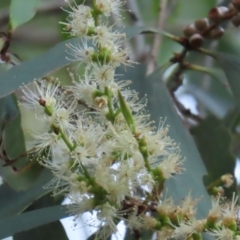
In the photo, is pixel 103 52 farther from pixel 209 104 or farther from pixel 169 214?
pixel 209 104

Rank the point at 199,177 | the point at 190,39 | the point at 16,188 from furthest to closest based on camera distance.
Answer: the point at 190,39 < the point at 199,177 < the point at 16,188

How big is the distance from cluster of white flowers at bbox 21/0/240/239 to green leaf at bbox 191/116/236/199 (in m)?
0.40

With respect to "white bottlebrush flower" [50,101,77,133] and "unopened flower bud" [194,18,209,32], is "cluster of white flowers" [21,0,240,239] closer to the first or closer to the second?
"white bottlebrush flower" [50,101,77,133]

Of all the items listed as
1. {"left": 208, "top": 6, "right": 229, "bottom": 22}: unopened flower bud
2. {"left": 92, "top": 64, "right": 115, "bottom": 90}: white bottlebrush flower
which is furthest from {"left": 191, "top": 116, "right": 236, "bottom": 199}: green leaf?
{"left": 92, "top": 64, "right": 115, "bottom": 90}: white bottlebrush flower

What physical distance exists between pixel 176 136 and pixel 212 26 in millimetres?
306

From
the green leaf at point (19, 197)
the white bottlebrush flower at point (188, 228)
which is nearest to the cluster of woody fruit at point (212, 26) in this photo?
the green leaf at point (19, 197)

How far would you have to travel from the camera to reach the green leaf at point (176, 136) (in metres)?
1.05

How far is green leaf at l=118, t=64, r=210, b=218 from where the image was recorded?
105 centimetres

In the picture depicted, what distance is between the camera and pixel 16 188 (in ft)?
3.29

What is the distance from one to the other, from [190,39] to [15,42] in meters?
1.05

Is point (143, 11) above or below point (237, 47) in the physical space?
above

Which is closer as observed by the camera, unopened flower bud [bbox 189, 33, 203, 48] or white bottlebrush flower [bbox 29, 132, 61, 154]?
white bottlebrush flower [bbox 29, 132, 61, 154]

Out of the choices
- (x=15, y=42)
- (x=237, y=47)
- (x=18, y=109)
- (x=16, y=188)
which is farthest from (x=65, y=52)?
(x=15, y=42)

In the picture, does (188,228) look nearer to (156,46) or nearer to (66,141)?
(66,141)
